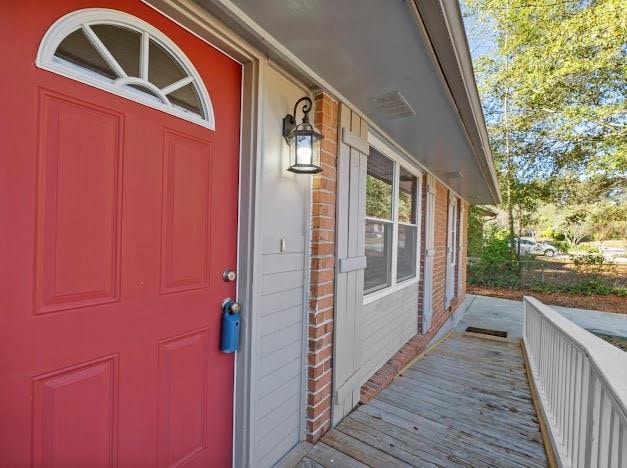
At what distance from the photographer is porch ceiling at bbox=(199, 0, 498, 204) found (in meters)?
1.28

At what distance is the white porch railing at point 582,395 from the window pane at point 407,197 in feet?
5.78

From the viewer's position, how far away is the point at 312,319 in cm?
199

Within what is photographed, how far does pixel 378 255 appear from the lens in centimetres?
337

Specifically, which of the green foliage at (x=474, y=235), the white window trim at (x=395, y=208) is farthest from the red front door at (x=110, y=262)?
the green foliage at (x=474, y=235)

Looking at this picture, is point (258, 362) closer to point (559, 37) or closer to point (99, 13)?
point (99, 13)

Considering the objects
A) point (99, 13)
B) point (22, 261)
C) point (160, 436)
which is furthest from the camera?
point (160, 436)

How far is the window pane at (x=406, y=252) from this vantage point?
3936mm

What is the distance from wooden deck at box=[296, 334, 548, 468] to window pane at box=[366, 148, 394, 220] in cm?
165

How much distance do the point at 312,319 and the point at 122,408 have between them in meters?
1.09

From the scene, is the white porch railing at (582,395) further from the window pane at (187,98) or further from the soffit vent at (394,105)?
the window pane at (187,98)

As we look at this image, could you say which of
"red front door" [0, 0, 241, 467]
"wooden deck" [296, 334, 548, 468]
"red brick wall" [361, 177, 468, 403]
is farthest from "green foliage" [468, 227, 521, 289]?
"red front door" [0, 0, 241, 467]

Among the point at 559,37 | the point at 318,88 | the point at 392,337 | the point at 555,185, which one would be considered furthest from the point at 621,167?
the point at 318,88

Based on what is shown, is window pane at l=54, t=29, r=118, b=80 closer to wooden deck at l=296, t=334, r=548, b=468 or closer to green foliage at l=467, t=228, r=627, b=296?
wooden deck at l=296, t=334, r=548, b=468

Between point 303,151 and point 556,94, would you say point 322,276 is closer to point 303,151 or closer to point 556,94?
point 303,151
